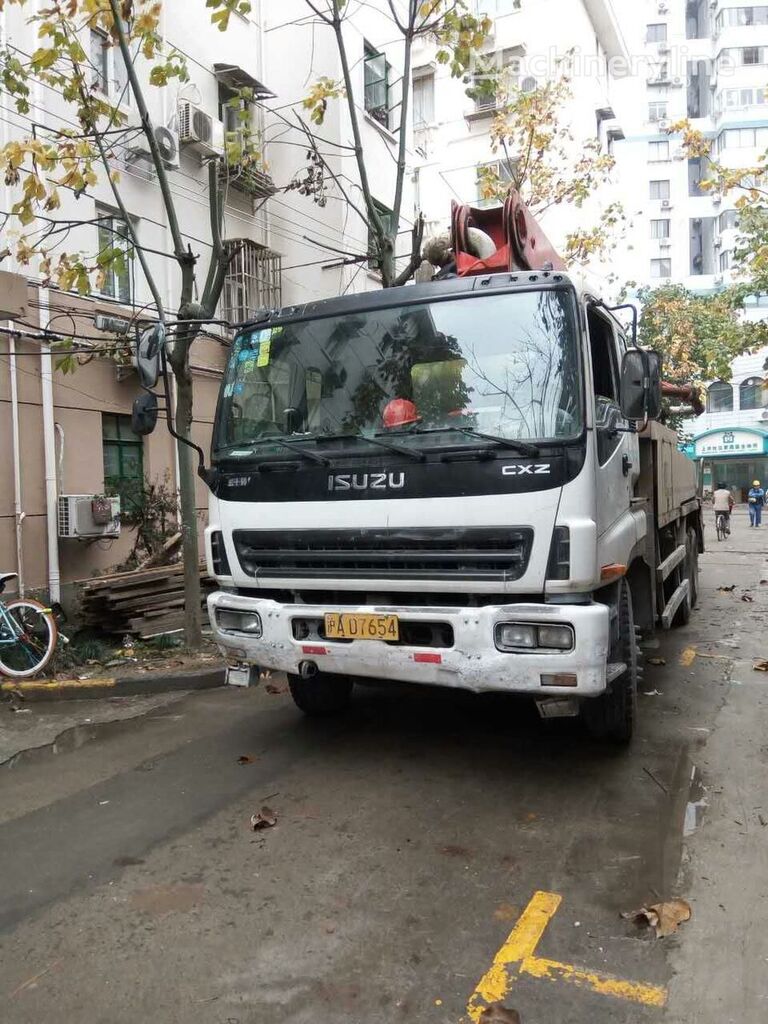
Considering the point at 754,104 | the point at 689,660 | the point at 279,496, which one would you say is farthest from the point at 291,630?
the point at 754,104

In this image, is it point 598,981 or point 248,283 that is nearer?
point 598,981

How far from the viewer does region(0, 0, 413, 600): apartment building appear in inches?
361

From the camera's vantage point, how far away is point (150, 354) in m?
A: 4.76

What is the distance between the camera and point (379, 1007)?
99.7 inches

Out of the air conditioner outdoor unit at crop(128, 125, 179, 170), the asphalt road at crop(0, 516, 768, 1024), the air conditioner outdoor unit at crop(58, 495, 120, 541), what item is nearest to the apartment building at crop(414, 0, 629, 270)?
the air conditioner outdoor unit at crop(128, 125, 179, 170)

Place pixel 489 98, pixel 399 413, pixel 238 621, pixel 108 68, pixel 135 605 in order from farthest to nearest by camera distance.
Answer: pixel 489 98, pixel 108 68, pixel 135 605, pixel 238 621, pixel 399 413

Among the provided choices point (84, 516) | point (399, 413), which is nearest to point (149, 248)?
point (84, 516)

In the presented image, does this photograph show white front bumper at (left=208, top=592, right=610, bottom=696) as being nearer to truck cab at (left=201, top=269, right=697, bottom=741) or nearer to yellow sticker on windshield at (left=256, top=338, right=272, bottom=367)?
truck cab at (left=201, top=269, right=697, bottom=741)

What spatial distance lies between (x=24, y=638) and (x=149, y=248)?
605 centimetres

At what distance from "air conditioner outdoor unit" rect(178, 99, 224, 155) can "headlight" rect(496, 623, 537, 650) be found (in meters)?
9.99

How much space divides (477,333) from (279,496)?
1374 millimetres

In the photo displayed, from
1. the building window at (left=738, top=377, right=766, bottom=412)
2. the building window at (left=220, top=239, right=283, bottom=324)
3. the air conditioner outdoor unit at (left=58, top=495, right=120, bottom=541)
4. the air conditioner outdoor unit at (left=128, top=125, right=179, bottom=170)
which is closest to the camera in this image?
the air conditioner outdoor unit at (left=58, top=495, right=120, bottom=541)

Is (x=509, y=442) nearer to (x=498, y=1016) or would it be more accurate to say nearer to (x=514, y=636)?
(x=514, y=636)

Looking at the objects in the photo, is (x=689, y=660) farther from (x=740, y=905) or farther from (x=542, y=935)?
(x=542, y=935)
